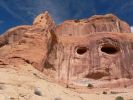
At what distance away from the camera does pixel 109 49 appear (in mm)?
41250

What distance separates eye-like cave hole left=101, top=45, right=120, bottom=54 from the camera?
40.5 m

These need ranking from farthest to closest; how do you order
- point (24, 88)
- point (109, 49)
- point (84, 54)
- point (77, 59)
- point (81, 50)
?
1. point (81, 50)
2. point (109, 49)
3. point (84, 54)
4. point (77, 59)
5. point (24, 88)

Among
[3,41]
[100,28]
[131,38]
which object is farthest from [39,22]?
[100,28]

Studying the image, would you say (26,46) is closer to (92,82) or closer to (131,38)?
(92,82)

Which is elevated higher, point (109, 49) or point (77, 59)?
point (109, 49)

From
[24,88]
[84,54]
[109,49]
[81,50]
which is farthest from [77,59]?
[24,88]

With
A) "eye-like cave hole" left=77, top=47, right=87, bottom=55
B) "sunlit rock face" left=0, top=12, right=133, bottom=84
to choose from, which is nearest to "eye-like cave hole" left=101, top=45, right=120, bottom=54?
"sunlit rock face" left=0, top=12, right=133, bottom=84

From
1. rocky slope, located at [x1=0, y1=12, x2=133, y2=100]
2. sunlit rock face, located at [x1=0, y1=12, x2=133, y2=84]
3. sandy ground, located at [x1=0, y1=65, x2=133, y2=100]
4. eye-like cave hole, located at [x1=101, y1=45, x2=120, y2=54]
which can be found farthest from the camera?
eye-like cave hole, located at [x1=101, y1=45, x2=120, y2=54]

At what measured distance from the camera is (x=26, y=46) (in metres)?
28.2

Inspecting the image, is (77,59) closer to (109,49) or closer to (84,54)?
(84,54)

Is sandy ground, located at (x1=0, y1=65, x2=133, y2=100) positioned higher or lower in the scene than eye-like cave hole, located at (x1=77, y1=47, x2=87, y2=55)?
lower

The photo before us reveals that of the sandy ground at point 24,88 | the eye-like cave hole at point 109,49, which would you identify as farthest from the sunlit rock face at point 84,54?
the sandy ground at point 24,88

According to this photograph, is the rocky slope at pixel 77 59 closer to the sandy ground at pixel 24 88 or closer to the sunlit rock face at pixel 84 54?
the sunlit rock face at pixel 84 54

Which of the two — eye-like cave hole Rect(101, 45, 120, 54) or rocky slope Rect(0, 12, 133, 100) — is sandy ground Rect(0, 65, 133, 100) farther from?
eye-like cave hole Rect(101, 45, 120, 54)
